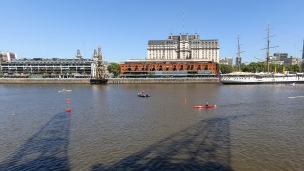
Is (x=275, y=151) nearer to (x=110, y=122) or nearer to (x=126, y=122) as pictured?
(x=126, y=122)

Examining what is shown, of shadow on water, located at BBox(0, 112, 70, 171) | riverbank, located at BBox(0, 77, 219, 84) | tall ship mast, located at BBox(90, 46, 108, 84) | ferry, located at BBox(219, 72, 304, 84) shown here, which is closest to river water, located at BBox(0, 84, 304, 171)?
shadow on water, located at BBox(0, 112, 70, 171)

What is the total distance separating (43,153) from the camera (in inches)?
734

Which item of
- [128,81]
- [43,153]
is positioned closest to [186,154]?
[43,153]

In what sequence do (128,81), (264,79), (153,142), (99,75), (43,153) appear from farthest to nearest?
(99,75), (128,81), (264,79), (153,142), (43,153)

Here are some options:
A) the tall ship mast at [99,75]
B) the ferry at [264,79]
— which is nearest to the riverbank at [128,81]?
the tall ship mast at [99,75]

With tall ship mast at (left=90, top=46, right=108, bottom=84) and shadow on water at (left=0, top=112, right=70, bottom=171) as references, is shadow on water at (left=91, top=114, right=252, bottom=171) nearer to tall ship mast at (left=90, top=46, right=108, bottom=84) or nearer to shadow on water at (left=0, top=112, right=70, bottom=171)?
shadow on water at (left=0, top=112, right=70, bottom=171)

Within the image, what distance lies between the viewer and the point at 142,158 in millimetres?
17422

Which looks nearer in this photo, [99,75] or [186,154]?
[186,154]

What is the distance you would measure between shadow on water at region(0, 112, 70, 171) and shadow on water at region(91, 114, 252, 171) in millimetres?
3778

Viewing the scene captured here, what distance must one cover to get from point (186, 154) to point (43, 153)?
12927 millimetres

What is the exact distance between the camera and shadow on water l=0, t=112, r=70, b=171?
16.1m

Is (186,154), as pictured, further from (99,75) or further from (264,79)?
(99,75)

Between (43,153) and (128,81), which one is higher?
(128,81)

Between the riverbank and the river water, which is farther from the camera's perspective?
Result: the riverbank
